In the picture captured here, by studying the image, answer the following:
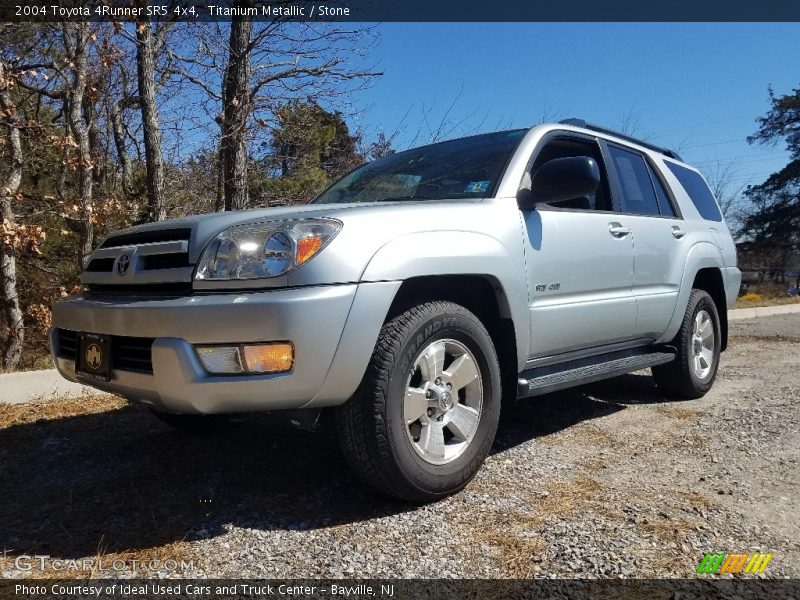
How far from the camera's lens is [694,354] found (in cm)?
440

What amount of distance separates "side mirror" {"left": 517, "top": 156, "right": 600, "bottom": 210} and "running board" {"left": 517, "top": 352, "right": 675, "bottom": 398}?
34.7 inches

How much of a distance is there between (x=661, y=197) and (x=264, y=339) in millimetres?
3416

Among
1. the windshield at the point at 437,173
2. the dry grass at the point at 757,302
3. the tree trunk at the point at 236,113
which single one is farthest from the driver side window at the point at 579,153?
the dry grass at the point at 757,302

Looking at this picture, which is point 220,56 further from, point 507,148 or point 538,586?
point 538,586

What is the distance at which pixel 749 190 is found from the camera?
29750 mm

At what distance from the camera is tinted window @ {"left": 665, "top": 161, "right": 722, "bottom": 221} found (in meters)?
4.68

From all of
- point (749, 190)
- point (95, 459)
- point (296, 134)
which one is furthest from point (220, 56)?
point (749, 190)

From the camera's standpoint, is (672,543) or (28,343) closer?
(672,543)

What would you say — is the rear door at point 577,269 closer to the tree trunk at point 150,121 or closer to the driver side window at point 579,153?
the driver side window at point 579,153

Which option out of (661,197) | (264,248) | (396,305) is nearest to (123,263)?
(264,248)

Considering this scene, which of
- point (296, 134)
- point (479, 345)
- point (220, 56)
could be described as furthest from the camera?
point (296, 134)

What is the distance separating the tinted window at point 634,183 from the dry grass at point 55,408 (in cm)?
385

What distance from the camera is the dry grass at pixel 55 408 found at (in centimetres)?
387

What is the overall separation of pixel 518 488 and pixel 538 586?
818mm
